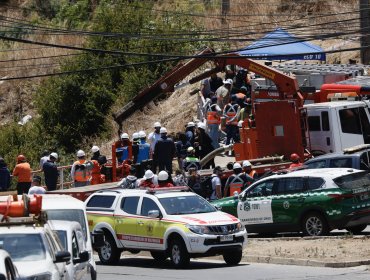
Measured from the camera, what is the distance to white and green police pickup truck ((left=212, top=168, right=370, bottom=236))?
23.7 meters

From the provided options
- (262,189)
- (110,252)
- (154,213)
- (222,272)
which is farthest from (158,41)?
(222,272)

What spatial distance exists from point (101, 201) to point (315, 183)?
4.74m

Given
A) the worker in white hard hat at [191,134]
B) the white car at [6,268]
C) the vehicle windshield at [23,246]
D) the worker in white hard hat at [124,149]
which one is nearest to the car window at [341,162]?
the worker in white hard hat at [191,134]

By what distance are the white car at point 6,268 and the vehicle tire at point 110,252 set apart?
10.9 metres

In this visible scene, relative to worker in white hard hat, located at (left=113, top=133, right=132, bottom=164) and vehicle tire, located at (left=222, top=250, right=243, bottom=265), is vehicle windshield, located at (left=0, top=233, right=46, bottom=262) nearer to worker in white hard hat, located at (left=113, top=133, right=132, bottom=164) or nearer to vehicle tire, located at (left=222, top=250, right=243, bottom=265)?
vehicle tire, located at (left=222, top=250, right=243, bottom=265)

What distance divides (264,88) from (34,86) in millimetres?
28831

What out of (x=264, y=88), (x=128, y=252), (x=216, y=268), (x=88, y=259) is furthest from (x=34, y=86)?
(x=88, y=259)

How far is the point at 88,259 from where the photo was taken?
15.6m

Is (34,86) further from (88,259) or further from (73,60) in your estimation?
(88,259)

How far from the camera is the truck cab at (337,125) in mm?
30750

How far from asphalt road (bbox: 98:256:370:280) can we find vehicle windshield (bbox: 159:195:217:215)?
1154 mm

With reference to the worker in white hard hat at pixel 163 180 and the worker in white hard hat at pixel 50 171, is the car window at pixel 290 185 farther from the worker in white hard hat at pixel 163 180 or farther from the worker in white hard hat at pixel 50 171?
the worker in white hard hat at pixel 50 171

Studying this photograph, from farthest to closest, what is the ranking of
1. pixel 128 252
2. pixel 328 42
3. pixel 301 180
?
pixel 328 42 → pixel 128 252 → pixel 301 180

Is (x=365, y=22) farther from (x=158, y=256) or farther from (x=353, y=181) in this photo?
(x=158, y=256)
